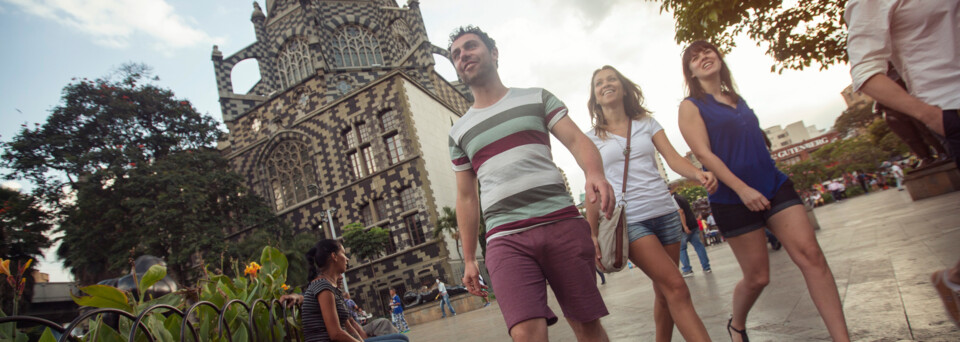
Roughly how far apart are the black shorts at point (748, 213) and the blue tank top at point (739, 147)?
0.03 meters

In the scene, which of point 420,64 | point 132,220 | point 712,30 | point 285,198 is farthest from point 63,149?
point 712,30

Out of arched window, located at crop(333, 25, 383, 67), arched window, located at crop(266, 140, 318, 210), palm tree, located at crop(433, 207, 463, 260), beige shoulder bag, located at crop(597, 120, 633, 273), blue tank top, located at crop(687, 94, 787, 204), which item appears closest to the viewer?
blue tank top, located at crop(687, 94, 787, 204)

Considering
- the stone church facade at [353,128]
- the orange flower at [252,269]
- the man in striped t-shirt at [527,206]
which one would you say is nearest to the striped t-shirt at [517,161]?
the man in striped t-shirt at [527,206]

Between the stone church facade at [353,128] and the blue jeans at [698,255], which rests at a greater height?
the stone church facade at [353,128]

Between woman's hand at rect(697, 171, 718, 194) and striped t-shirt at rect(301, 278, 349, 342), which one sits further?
striped t-shirt at rect(301, 278, 349, 342)

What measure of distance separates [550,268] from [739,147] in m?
1.40

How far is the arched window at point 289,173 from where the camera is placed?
26922mm

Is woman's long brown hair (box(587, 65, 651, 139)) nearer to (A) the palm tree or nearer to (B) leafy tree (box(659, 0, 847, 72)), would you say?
(B) leafy tree (box(659, 0, 847, 72))

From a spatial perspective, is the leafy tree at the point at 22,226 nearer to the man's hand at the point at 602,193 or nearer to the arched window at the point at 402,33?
the arched window at the point at 402,33

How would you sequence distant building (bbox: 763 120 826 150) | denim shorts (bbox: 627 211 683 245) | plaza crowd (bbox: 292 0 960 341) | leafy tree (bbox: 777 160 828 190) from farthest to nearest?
distant building (bbox: 763 120 826 150)
leafy tree (bbox: 777 160 828 190)
denim shorts (bbox: 627 211 683 245)
plaza crowd (bbox: 292 0 960 341)

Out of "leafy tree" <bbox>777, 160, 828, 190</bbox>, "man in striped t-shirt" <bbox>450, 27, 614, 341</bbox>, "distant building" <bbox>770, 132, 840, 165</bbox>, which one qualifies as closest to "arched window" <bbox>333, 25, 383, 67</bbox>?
"man in striped t-shirt" <bbox>450, 27, 614, 341</bbox>

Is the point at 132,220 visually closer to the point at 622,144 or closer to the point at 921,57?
the point at 622,144

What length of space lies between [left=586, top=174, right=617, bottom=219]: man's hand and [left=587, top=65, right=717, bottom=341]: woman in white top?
0.34m

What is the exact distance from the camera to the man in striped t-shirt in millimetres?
1864
